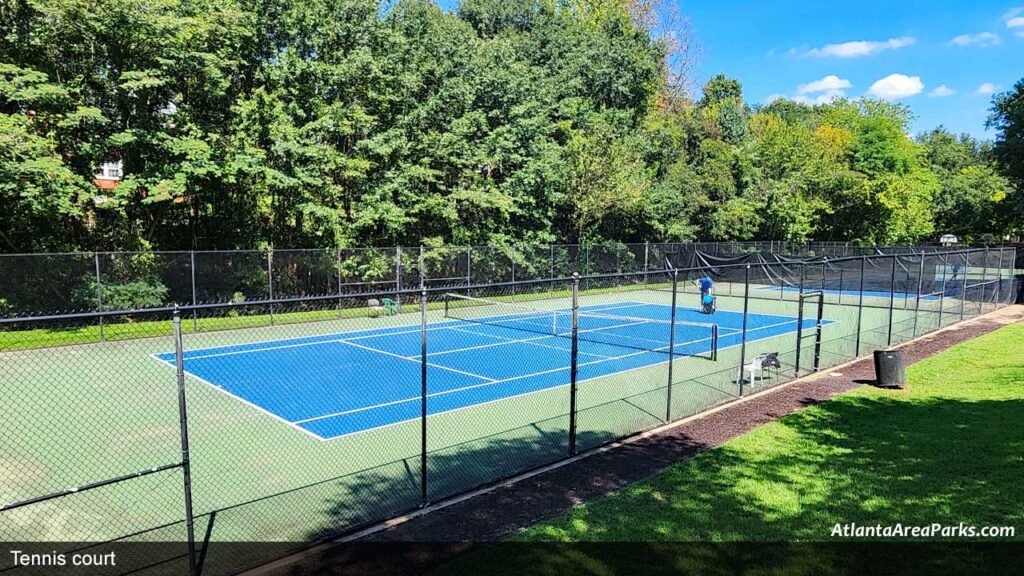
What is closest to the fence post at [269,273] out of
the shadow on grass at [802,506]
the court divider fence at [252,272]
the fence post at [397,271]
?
the court divider fence at [252,272]

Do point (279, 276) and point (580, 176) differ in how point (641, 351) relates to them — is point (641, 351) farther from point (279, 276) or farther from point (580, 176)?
point (580, 176)

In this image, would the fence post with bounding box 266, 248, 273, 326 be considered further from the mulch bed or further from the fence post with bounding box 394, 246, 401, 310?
the mulch bed

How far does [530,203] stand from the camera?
3466 cm

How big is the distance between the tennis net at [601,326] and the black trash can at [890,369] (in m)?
4.98

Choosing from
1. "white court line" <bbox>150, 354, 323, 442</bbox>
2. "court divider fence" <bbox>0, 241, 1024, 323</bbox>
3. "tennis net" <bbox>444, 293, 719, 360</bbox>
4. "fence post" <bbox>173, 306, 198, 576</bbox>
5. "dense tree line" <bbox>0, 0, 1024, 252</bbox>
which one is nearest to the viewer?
"fence post" <bbox>173, 306, 198, 576</bbox>

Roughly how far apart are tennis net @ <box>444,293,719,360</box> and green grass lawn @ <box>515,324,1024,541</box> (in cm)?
751

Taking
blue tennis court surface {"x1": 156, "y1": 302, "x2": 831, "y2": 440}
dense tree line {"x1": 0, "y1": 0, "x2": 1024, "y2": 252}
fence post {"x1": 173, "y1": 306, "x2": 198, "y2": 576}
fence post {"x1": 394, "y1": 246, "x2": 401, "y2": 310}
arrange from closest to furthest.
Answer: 1. fence post {"x1": 173, "y1": 306, "x2": 198, "y2": 576}
2. blue tennis court surface {"x1": 156, "y1": 302, "x2": 831, "y2": 440}
3. dense tree line {"x1": 0, "y1": 0, "x2": 1024, "y2": 252}
4. fence post {"x1": 394, "y1": 246, "x2": 401, "y2": 310}

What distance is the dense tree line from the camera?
21953 mm

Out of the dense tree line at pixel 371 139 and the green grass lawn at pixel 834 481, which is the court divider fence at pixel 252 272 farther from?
the green grass lawn at pixel 834 481

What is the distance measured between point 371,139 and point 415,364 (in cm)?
1552

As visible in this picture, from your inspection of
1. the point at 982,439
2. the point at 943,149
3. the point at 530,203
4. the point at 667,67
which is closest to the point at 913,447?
the point at 982,439

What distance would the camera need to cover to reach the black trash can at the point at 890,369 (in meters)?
13.3

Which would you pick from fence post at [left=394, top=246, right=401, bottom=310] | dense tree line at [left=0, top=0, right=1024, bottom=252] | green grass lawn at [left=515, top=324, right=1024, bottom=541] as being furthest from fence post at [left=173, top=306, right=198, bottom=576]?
fence post at [left=394, top=246, right=401, bottom=310]

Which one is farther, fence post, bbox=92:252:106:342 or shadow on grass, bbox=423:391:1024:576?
fence post, bbox=92:252:106:342
